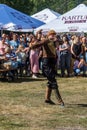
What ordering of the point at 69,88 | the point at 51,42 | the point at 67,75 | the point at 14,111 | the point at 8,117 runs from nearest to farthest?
the point at 8,117, the point at 14,111, the point at 51,42, the point at 69,88, the point at 67,75

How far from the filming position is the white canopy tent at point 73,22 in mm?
22000

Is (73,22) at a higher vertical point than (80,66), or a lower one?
higher

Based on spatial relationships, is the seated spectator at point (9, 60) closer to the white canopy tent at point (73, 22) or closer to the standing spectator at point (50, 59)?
the standing spectator at point (50, 59)

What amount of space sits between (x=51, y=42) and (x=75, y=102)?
1.71m

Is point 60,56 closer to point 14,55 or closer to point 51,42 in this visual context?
point 14,55

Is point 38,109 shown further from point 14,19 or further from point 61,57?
point 14,19

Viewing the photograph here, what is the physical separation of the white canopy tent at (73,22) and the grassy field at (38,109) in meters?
7.58

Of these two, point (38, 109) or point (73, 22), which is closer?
point (38, 109)

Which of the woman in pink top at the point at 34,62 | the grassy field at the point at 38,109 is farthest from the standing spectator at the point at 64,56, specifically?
the grassy field at the point at 38,109

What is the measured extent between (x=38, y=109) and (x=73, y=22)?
41.7ft

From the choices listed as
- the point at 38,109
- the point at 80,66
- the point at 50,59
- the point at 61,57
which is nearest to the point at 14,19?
the point at 61,57

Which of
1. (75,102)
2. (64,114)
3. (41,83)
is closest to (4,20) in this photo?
(41,83)

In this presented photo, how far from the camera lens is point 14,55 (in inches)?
656

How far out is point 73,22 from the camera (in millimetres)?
22328
